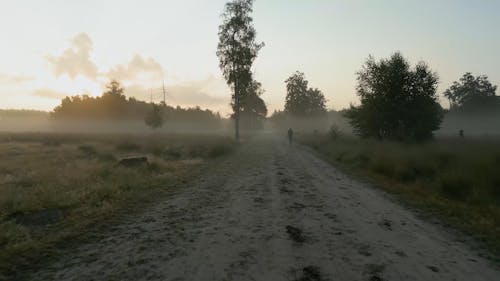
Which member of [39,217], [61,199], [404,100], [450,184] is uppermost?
[404,100]

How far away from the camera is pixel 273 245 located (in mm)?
5496

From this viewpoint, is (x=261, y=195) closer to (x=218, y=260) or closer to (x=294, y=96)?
(x=218, y=260)

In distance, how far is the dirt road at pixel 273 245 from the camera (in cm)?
446

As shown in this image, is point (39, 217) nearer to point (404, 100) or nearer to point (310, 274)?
point (310, 274)

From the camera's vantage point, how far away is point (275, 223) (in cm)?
684

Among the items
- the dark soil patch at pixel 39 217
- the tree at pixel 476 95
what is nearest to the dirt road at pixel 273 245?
the dark soil patch at pixel 39 217

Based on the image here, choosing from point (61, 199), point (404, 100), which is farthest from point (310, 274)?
point (404, 100)

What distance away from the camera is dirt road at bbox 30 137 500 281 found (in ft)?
14.6

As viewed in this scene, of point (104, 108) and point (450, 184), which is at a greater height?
point (104, 108)

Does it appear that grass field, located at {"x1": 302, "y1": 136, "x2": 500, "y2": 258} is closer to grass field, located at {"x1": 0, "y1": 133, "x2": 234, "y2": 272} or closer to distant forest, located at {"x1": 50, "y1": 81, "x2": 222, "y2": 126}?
grass field, located at {"x1": 0, "y1": 133, "x2": 234, "y2": 272}

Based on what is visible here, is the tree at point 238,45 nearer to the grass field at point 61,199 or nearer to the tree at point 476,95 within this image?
the grass field at point 61,199

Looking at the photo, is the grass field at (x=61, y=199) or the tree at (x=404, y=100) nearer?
the grass field at (x=61, y=199)

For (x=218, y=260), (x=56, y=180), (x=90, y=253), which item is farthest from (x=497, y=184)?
(x=56, y=180)

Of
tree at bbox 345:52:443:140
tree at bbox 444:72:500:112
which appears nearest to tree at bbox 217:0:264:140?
tree at bbox 345:52:443:140
